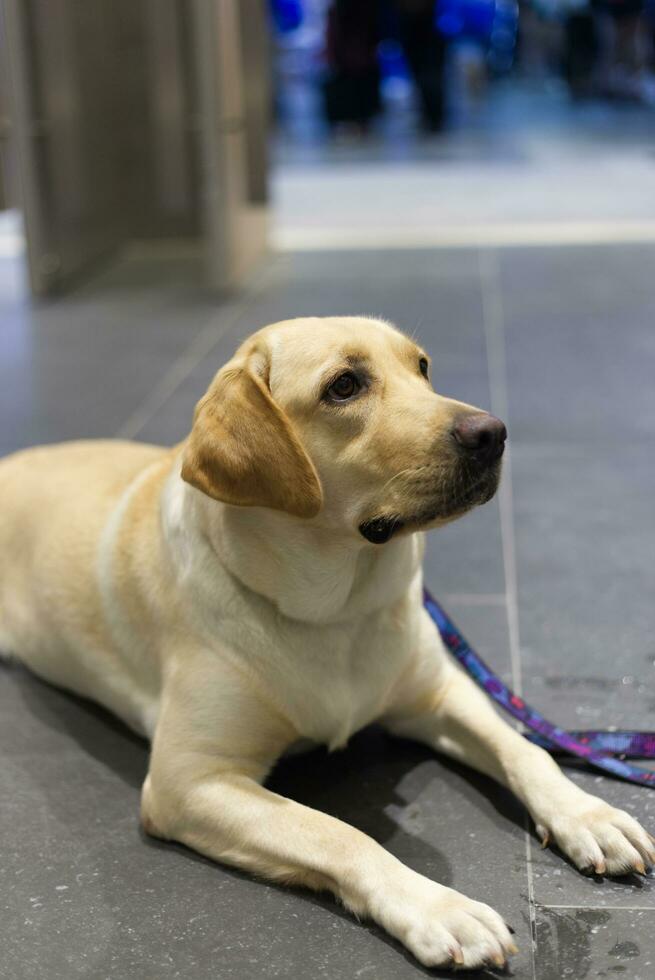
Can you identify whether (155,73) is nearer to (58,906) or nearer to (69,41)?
(69,41)

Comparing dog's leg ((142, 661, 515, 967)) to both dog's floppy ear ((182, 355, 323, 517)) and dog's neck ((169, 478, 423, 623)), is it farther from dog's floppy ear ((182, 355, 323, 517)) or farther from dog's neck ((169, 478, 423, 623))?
dog's floppy ear ((182, 355, 323, 517))

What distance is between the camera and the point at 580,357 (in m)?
5.38

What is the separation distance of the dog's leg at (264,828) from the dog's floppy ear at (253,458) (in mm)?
357

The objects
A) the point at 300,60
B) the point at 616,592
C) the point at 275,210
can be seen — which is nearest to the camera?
the point at 616,592

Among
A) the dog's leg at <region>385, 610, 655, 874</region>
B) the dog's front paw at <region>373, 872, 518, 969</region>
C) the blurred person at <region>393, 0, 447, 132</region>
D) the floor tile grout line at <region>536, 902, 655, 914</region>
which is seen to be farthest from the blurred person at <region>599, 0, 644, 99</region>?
the dog's front paw at <region>373, 872, 518, 969</region>

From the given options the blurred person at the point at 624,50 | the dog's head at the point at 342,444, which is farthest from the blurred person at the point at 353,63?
the dog's head at the point at 342,444

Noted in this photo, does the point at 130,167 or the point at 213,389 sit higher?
the point at 213,389

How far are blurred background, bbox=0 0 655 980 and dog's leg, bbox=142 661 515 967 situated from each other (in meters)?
0.05

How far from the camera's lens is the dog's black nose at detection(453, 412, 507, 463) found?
1.97 metres

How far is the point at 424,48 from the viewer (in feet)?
44.5

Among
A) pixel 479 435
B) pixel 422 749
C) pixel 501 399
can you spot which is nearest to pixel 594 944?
pixel 422 749

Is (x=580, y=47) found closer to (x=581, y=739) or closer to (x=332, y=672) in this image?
(x=581, y=739)

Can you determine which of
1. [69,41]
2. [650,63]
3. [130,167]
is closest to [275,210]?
[130,167]

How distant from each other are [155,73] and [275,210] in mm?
1673
